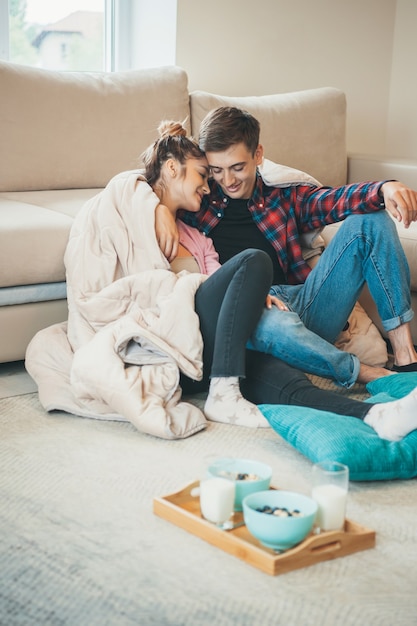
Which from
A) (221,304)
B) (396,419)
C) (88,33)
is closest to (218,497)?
(396,419)

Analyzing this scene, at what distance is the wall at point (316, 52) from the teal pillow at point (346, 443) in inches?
82.5

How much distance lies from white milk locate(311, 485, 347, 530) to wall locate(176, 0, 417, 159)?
253cm

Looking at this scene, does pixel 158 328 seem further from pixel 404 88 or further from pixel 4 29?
pixel 404 88

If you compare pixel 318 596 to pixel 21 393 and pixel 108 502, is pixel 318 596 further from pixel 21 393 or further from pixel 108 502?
pixel 21 393

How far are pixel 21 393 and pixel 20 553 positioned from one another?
3.08ft

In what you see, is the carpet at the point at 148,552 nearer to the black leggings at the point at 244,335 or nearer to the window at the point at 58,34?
the black leggings at the point at 244,335

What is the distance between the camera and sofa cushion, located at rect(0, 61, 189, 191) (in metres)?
3.02

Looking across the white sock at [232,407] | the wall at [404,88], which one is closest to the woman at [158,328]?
the white sock at [232,407]

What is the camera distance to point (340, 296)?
A: 2.54 meters

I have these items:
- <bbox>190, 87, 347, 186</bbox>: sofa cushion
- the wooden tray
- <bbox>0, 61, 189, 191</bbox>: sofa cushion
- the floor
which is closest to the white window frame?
<bbox>0, 61, 189, 191</bbox>: sofa cushion

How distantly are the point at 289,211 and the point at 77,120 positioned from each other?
919 mm

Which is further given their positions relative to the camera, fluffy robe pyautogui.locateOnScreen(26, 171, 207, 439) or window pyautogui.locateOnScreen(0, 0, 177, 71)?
window pyautogui.locateOnScreen(0, 0, 177, 71)

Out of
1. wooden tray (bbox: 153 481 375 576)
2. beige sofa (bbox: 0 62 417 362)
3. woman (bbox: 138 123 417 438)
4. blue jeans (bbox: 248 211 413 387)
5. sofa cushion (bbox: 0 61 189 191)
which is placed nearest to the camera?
wooden tray (bbox: 153 481 375 576)

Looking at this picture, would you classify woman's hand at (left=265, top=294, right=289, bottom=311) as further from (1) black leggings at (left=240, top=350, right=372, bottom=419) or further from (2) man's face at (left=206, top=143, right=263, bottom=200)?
(2) man's face at (left=206, top=143, right=263, bottom=200)
